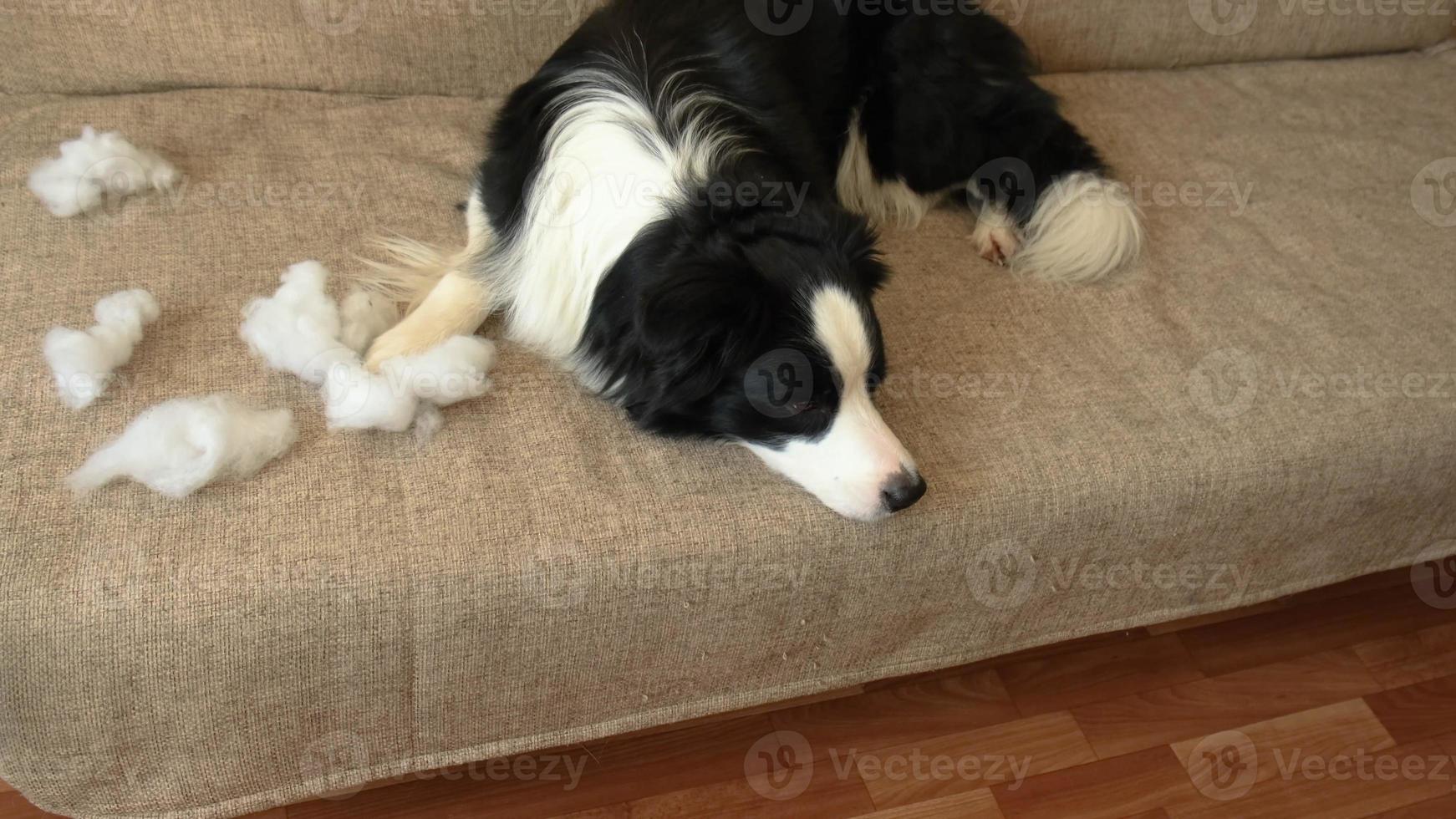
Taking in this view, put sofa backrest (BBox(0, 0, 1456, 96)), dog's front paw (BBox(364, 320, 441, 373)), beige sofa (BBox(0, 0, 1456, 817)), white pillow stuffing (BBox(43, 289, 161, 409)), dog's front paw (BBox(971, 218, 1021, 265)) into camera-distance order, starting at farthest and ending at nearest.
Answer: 1. dog's front paw (BBox(971, 218, 1021, 265))
2. sofa backrest (BBox(0, 0, 1456, 96))
3. dog's front paw (BBox(364, 320, 441, 373))
4. white pillow stuffing (BBox(43, 289, 161, 409))
5. beige sofa (BBox(0, 0, 1456, 817))

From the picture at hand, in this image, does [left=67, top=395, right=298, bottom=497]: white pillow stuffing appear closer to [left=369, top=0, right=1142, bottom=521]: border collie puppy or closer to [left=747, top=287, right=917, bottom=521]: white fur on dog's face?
[left=369, top=0, right=1142, bottom=521]: border collie puppy

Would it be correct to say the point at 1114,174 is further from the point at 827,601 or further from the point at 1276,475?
the point at 827,601

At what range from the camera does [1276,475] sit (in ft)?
4.77

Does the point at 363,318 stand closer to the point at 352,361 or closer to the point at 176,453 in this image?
the point at 352,361

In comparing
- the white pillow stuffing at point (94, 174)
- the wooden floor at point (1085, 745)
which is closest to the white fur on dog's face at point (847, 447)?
the wooden floor at point (1085, 745)

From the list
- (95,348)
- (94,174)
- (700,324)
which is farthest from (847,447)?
(94,174)

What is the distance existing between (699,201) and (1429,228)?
1.45m

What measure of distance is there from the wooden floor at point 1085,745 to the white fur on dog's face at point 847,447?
1.77 ft

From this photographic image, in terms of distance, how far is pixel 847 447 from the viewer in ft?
4.18

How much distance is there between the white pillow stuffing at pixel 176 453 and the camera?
1.14 metres

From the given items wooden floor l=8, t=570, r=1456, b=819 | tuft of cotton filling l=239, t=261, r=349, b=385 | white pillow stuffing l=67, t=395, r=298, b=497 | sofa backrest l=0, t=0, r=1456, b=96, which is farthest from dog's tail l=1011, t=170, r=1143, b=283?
white pillow stuffing l=67, t=395, r=298, b=497

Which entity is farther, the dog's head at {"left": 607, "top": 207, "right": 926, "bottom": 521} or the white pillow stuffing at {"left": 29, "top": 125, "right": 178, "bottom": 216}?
the white pillow stuffing at {"left": 29, "top": 125, "right": 178, "bottom": 216}

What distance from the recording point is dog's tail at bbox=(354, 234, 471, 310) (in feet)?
4.94

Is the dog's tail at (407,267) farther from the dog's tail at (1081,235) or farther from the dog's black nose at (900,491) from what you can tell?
the dog's tail at (1081,235)
